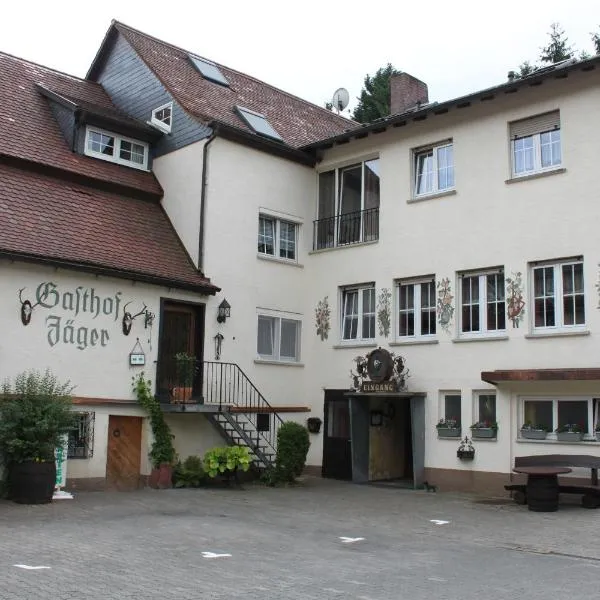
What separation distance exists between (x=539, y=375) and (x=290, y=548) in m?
6.81

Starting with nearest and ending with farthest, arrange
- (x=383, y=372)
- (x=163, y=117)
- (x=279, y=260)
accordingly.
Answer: (x=383, y=372), (x=279, y=260), (x=163, y=117)

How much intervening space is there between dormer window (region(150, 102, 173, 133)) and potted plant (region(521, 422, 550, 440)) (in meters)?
10.9

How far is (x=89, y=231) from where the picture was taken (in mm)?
16281

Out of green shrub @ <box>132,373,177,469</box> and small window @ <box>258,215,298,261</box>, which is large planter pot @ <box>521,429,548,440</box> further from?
small window @ <box>258,215,298,261</box>

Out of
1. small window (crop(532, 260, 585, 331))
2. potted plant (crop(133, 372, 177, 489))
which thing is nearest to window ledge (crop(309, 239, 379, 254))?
small window (crop(532, 260, 585, 331))

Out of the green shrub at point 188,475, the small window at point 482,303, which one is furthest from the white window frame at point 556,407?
the green shrub at point 188,475

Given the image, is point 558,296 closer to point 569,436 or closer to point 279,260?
point 569,436

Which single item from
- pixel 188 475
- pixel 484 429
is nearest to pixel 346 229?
pixel 484 429

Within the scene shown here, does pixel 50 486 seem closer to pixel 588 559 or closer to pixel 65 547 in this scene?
pixel 65 547

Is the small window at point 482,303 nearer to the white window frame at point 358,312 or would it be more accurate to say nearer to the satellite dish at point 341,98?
the white window frame at point 358,312

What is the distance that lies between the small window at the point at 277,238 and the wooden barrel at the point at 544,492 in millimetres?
8713

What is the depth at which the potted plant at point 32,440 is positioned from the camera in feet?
41.8

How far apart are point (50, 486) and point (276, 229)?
8.84 metres

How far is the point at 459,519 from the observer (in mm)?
12406
